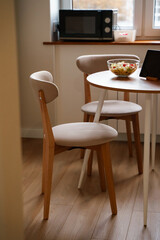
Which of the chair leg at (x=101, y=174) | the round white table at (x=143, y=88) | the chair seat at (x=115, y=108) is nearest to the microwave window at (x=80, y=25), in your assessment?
the chair seat at (x=115, y=108)

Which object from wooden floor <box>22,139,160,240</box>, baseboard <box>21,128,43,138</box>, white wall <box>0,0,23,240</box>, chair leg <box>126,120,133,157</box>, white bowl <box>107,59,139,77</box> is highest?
white wall <box>0,0,23,240</box>

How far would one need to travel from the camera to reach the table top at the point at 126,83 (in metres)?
1.79

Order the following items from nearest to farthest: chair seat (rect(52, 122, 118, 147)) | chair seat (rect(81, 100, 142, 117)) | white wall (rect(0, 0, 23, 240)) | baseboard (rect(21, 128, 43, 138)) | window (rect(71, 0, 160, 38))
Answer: white wall (rect(0, 0, 23, 240)) < chair seat (rect(52, 122, 118, 147)) < chair seat (rect(81, 100, 142, 117)) < window (rect(71, 0, 160, 38)) < baseboard (rect(21, 128, 43, 138))

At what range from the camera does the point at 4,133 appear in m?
0.37

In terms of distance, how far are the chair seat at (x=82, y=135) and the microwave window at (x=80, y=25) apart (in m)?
1.28

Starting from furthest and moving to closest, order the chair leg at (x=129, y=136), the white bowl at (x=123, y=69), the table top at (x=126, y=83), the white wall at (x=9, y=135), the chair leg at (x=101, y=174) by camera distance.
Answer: the chair leg at (x=129, y=136), the chair leg at (x=101, y=174), the white bowl at (x=123, y=69), the table top at (x=126, y=83), the white wall at (x=9, y=135)

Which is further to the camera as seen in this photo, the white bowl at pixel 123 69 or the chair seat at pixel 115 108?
the chair seat at pixel 115 108

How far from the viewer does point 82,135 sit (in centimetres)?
196

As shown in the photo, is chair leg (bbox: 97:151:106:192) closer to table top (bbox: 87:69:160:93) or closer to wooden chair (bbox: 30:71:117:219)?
wooden chair (bbox: 30:71:117:219)

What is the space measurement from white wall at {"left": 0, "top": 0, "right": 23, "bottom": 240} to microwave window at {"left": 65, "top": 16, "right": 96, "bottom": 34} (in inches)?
112

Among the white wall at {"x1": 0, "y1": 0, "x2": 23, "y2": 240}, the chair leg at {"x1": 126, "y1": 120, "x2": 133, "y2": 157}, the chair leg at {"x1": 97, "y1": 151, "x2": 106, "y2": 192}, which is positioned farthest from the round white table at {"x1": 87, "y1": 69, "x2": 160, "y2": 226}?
the white wall at {"x1": 0, "y1": 0, "x2": 23, "y2": 240}

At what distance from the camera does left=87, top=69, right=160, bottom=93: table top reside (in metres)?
1.79

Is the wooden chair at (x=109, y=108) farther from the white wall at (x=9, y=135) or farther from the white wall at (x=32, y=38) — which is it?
the white wall at (x=9, y=135)

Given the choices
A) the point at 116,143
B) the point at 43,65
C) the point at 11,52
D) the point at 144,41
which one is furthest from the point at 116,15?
the point at 11,52
